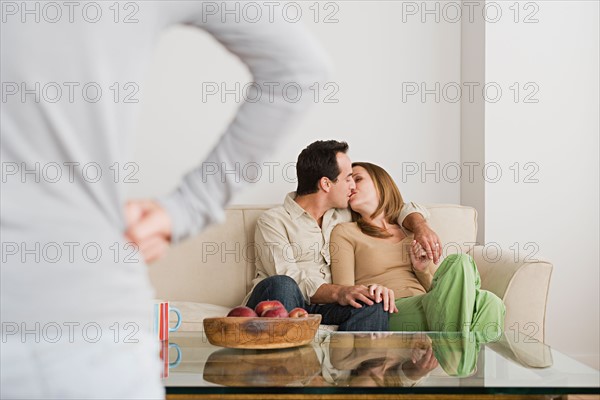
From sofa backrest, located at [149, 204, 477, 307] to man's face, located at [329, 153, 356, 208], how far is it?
1.21ft

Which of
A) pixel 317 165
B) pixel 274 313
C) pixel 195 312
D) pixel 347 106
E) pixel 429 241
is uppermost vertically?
pixel 347 106

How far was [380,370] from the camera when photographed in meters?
2.08

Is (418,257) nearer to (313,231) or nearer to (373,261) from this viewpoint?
(373,261)

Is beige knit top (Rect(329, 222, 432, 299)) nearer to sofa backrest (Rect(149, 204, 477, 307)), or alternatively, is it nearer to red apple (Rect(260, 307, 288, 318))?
sofa backrest (Rect(149, 204, 477, 307))

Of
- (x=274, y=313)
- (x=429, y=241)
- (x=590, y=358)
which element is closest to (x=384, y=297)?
(x=429, y=241)

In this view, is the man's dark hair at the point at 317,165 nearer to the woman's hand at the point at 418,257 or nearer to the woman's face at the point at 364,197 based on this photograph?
the woman's face at the point at 364,197

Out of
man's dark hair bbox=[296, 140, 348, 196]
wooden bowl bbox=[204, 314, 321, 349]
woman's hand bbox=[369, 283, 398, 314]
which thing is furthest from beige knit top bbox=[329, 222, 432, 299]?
wooden bowl bbox=[204, 314, 321, 349]

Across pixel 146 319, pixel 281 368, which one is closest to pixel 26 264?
pixel 146 319

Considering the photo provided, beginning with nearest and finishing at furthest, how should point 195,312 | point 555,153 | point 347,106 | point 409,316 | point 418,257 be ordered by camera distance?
point 409,316 → point 195,312 → point 418,257 → point 555,153 → point 347,106

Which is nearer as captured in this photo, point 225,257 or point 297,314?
point 297,314

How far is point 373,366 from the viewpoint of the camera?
83.8 inches

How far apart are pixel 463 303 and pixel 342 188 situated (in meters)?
0.79

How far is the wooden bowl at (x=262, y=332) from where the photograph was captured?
2311 millimetres

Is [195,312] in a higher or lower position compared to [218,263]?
lower
